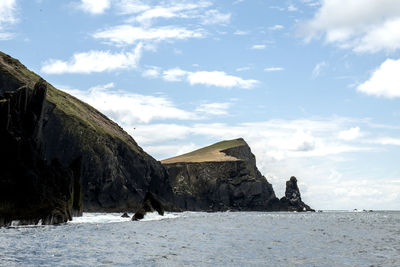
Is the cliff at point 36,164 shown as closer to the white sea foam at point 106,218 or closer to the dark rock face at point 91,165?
the dark rock face at point 91,165

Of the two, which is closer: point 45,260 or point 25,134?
point 45,260

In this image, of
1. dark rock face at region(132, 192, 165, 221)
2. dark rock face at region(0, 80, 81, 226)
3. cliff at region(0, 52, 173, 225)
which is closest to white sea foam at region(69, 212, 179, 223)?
dark rock face at region(132, 192, 165, 221)

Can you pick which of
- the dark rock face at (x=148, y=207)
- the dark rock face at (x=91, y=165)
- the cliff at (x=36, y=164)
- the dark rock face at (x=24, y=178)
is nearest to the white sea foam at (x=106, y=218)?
the dark rock face at (x=148, y=207)

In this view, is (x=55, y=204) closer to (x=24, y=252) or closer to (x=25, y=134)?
(x=25, y=134)

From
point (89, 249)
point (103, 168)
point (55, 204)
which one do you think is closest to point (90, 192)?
point (103, 168)

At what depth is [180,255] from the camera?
3844 cm

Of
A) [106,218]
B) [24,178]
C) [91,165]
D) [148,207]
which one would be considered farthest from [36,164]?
[91,165]

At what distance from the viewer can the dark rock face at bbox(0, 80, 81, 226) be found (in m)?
68.6

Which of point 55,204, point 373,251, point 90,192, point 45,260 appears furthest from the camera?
point 90,192

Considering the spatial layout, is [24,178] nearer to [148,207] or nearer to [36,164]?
[36,164]

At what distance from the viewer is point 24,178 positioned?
236 ft

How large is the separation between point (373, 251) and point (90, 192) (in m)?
152

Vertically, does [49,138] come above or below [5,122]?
above

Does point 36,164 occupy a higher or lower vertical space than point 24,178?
higher
